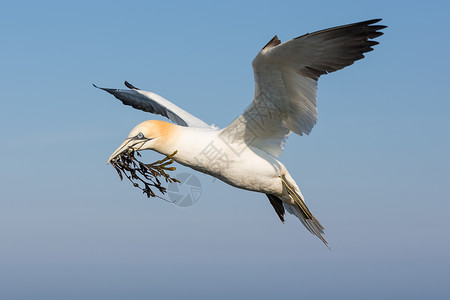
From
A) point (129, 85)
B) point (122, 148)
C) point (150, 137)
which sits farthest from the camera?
point (129, 85)

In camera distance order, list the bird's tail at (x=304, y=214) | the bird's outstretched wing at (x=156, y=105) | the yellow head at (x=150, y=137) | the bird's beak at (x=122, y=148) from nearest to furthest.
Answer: the bird's beak at (x=122, y=148) → the yellow head at (x=150, y=137) → the bird's tail at (x=304, y=214) → the bird's outstretched wing at (x=156, y=105)

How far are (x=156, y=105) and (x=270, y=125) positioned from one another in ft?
9.53

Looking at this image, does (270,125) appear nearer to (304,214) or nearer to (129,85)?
(304,214)

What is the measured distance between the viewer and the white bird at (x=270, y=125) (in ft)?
25.6

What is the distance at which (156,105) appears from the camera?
11195 millimetres

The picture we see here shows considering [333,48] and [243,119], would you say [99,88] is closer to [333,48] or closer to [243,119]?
[243,119]

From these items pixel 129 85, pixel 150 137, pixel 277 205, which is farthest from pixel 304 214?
pixel 129 85

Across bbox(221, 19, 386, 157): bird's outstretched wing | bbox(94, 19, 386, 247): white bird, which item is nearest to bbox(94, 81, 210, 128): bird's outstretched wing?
bbox(94, 19, 386, 247): white bird

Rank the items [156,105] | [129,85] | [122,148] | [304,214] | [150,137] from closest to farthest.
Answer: [122,148] → [150,137] → [304,214] → [156,105] → [129,85]

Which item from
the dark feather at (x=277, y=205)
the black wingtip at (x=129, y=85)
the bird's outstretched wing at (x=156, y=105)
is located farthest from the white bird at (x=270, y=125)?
the black wingtip at (x=129, y=85)

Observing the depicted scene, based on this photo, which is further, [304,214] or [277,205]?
[277,205]

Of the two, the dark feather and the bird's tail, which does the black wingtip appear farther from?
the bird's tail

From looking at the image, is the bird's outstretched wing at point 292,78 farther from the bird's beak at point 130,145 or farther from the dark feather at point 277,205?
the dark feather at point 277,205

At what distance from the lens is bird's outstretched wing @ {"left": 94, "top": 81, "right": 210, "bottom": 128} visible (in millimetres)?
10898
